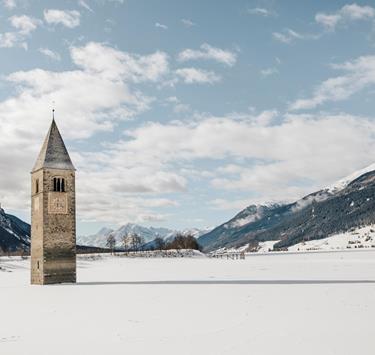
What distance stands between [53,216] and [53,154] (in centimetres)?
657

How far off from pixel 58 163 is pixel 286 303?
33312 mm

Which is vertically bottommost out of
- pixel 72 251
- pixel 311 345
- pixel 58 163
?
pixel 311 345

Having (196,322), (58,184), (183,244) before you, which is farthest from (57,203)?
(183,244)

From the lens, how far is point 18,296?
3850 cm

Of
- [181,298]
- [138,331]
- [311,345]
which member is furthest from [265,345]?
[181,298]

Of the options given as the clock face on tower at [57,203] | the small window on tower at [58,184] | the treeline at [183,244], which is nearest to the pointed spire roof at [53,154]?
the small window on tower at [58,184]

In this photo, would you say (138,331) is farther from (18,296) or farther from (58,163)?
(58,163)

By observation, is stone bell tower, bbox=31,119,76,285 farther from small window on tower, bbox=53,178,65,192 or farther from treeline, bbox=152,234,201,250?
treeline, bbox=152,234,201,250

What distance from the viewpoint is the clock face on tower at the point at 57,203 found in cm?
5381

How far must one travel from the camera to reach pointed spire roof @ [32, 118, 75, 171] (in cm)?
5516

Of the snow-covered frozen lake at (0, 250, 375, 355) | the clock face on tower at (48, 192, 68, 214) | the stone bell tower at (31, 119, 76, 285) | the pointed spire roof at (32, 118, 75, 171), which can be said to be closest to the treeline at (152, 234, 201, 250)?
the pointed spire roof at (32, 118, 75, 171)

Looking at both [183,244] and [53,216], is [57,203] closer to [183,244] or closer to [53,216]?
[53,216]

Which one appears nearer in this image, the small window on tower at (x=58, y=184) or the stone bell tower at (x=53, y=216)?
the stone bell tower at (x=53, y=216)

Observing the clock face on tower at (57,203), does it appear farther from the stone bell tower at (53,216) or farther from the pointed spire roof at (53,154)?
the pointed spire roof at (53,154)
